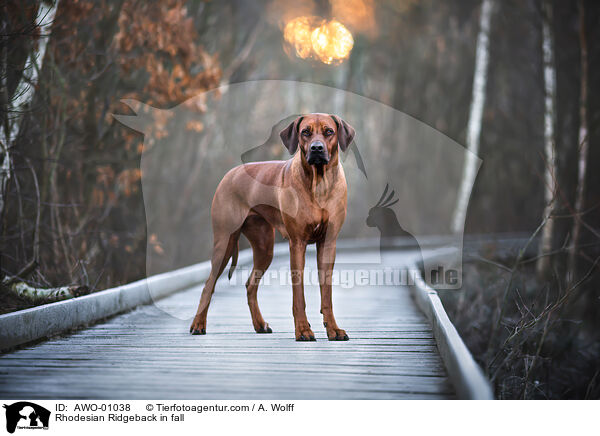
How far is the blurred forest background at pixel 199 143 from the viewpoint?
5066mm

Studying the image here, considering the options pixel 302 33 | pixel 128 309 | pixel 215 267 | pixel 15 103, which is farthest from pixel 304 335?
pixel 302 33

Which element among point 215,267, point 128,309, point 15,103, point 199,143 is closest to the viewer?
point 215,267

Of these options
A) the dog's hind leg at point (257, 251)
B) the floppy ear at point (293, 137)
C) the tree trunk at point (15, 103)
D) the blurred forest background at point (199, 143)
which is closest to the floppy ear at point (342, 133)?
the floppy ear at point (293, 137)

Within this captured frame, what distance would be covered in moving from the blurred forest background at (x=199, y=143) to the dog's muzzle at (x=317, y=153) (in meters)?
1.88

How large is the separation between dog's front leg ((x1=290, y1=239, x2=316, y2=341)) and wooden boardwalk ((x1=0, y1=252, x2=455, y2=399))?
2.6 inches

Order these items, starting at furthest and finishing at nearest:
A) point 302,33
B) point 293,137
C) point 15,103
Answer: point 302,33 < point 15,103 < point 293,137

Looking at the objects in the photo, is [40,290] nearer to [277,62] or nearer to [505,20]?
[277,62]

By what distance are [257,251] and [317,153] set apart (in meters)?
1.06

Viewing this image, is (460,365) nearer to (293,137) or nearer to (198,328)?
(293,137)

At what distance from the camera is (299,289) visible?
3598 mm
